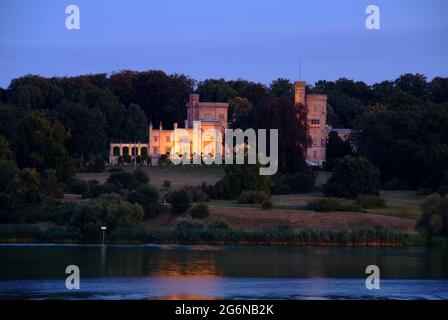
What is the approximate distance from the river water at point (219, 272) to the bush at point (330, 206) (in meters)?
10.9

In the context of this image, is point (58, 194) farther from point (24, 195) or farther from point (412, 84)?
point (412, 84)

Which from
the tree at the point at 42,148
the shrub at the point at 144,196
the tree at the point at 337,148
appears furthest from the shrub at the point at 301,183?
the tree at the point at 337,148

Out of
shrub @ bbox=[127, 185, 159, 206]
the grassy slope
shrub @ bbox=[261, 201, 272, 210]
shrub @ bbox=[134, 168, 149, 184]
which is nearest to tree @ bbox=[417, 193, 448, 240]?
the grassy slope

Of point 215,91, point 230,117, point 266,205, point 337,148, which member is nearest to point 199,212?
point 266,205

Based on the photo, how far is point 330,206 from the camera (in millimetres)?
81188

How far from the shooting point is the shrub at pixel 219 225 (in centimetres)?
7394

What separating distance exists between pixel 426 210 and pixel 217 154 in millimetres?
46718

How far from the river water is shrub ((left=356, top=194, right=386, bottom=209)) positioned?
1331 cm

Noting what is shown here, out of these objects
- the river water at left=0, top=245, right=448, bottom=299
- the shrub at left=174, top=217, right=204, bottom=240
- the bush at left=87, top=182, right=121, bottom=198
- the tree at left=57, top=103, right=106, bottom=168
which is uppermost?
the tree at left=57, top=103, right=106, bottom=168

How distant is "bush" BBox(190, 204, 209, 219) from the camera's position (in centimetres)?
7850

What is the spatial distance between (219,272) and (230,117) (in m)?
73.5

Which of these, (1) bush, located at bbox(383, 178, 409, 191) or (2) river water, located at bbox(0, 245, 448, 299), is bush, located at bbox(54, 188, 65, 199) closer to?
(2) river water, located at bbox(0, 245, 448, 299)

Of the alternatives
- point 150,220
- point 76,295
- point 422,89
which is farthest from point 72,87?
point 76,295

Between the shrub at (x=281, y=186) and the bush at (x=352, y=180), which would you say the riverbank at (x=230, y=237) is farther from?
the shrub at (x=281, y=186)
